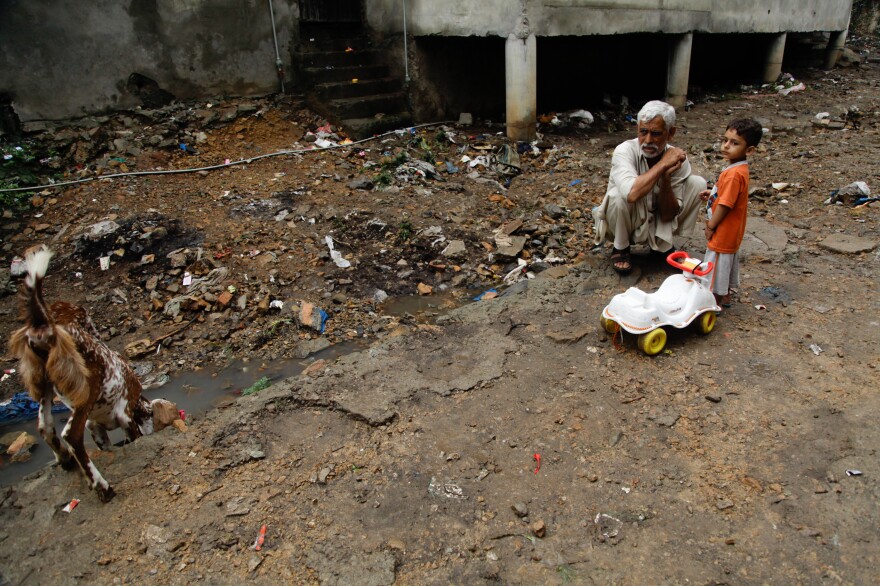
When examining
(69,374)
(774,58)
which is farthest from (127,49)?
(774,58)

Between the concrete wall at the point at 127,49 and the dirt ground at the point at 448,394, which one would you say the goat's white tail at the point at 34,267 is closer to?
the dirt ground at the point at 448,394

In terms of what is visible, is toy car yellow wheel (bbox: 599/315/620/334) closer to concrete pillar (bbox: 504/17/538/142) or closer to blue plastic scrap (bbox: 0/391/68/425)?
blue plastic scrap (bbox: 0/391/68/425)

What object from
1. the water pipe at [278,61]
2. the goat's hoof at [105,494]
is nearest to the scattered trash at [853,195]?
the goat's hoof at [105,494]

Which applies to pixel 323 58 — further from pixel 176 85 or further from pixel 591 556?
pixel 591 556

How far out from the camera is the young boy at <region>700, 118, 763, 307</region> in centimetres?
307

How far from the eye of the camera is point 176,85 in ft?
22.6

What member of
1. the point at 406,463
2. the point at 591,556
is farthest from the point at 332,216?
the point at 591,556

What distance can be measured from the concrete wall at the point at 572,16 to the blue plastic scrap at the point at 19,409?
597 cm

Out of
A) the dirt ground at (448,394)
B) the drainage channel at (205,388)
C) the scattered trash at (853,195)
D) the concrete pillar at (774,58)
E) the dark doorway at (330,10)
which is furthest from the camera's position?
the concrete pillar at (774,58)

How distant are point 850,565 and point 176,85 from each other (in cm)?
782

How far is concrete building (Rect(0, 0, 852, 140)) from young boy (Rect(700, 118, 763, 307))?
14.1 feet

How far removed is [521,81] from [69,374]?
6.15m

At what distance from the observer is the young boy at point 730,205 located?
3.07m

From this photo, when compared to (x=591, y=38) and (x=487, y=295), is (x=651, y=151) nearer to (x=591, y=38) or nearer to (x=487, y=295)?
(x=487, y=295)
